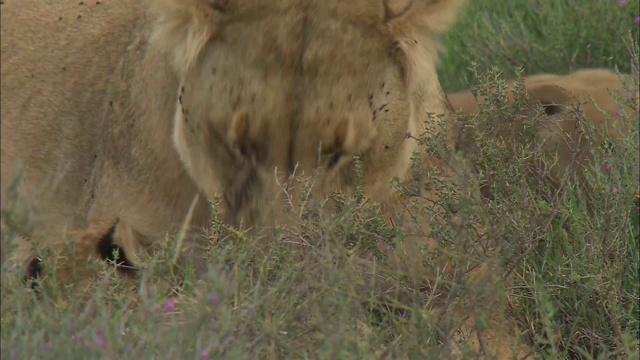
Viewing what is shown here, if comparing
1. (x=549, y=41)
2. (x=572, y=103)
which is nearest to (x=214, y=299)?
(x=572, y=103)

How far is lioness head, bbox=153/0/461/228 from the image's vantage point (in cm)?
340

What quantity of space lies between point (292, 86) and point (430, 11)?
0.50 meters

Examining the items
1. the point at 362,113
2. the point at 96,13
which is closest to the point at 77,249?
the point at 362,113

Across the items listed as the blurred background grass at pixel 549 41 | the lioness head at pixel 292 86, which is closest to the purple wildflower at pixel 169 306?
the lioness head at pixel 292 86

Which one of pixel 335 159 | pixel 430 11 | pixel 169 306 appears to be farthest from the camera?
pixel 430 11

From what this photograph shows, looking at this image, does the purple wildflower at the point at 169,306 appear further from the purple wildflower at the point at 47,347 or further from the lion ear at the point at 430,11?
the lion ear at the point at 430,11

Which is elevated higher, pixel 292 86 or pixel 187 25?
pixel 187 25

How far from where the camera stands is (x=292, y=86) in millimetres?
3406

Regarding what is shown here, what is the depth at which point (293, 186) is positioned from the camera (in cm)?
361

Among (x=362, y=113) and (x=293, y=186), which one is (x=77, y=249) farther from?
(x=362, y=113)

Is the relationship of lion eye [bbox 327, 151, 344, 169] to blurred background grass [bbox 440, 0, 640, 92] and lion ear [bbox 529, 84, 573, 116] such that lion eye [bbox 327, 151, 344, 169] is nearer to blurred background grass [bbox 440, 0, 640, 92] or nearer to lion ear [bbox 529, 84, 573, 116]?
lion ear [bbox 529, 84, 573, 116]

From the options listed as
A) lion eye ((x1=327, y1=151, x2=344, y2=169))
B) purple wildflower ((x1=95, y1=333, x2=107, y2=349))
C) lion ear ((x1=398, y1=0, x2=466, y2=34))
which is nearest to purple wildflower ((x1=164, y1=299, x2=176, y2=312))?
purple wildflower ((x1=95, y1=333, x2=107, y2=349))

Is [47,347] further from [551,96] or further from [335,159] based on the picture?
[551,96]

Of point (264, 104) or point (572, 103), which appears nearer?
point (264, 104)
